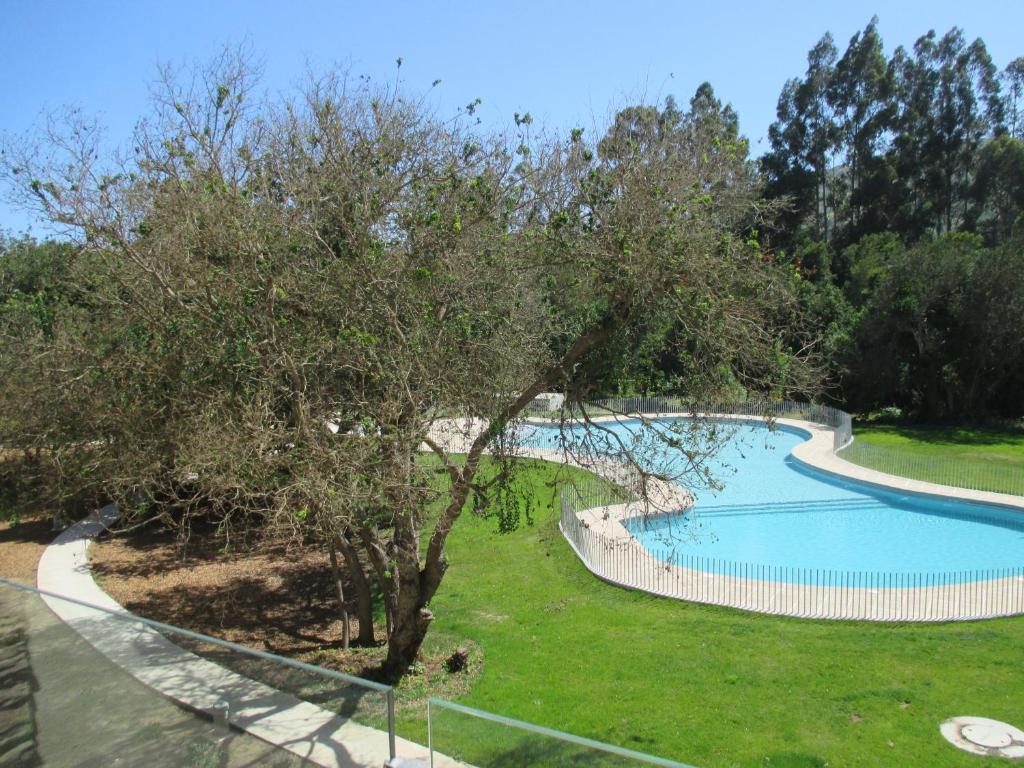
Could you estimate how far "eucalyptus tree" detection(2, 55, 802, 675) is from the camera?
8242 mm

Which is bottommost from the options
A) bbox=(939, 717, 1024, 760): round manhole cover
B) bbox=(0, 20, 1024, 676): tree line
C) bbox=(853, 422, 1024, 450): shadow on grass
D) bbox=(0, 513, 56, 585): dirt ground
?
bbox=(939, 717, 1024, 760): round manhole cover

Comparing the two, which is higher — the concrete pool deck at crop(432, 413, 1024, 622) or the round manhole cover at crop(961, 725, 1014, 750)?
the concrete pool deck at crop(432, 413, 1024, 622)

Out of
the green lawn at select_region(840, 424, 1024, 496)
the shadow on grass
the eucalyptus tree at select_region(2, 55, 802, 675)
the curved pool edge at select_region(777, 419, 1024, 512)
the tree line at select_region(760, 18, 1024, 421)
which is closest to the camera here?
the eucalyptus tree at select_region(2, 55, 802, 675)

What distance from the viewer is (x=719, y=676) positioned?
33.7 feet

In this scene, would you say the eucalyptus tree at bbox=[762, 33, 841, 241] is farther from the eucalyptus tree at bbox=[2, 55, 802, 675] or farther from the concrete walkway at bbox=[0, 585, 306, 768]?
the concrete walkway at bbox=[0, 585, 306, 768]

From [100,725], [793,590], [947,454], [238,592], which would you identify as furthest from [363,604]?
[947,454]

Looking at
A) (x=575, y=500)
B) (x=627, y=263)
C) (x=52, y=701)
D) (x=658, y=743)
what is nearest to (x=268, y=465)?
(x=52, y=701)

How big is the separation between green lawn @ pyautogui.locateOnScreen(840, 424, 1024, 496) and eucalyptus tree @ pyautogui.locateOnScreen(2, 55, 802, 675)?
1488cm

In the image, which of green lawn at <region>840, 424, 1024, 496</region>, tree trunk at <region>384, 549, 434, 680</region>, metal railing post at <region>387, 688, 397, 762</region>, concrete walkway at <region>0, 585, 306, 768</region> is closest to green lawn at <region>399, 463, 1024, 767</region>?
metal railing post at <region>387, 688, 397, 762</region>

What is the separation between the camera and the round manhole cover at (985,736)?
8.34 meters

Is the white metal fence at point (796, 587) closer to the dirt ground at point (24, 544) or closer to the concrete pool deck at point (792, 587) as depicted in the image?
the concrete pool deck at point (792, 587)

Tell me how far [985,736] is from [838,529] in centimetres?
1246

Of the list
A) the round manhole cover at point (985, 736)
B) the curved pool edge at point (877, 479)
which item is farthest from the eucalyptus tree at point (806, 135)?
the round manhole cover at point (985, 736)

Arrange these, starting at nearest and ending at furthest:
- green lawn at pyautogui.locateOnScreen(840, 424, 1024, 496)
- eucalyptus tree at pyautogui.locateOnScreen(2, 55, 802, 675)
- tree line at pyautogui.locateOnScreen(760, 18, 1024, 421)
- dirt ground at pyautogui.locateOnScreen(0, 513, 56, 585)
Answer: eucalyptus tree at pyautogui.locateOnScreen(2, 55, 802, 675), dirt ground at pyautogui.locateOnScreen(0, 513, 56, 585), green lawn at pyautogui.locateOnScreen(840, 424, 1024, 496), tree line at pyautogui.locateOnScreen(760, 18, 1024, 421)
